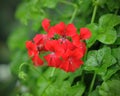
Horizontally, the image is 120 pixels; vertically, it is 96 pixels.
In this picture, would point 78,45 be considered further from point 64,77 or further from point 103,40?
point 64,77

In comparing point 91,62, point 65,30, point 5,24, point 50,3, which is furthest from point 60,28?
point 5,24

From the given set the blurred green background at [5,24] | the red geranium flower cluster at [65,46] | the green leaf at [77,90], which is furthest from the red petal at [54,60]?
the blurred green background at [5,24]

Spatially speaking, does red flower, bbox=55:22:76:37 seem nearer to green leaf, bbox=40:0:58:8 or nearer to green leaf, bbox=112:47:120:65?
green leaf, bbox=112:47:120:65

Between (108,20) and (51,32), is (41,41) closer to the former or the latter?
(51,32)

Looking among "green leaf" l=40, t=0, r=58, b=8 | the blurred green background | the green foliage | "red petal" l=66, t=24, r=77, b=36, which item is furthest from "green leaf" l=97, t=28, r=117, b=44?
the blurred green background

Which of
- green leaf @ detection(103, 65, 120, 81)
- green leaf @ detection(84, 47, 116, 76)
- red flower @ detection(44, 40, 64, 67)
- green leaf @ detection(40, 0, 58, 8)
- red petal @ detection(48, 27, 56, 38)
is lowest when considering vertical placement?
green leaf @ detection(103, 65, 120, 81)

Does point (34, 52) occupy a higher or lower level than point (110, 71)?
higher

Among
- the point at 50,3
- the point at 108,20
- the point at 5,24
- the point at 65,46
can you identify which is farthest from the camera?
the point at 5,24

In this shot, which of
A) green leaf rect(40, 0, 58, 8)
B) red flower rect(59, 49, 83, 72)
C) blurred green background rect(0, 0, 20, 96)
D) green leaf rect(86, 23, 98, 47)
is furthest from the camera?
blurred green background rect(0, 0, 20, 96)
